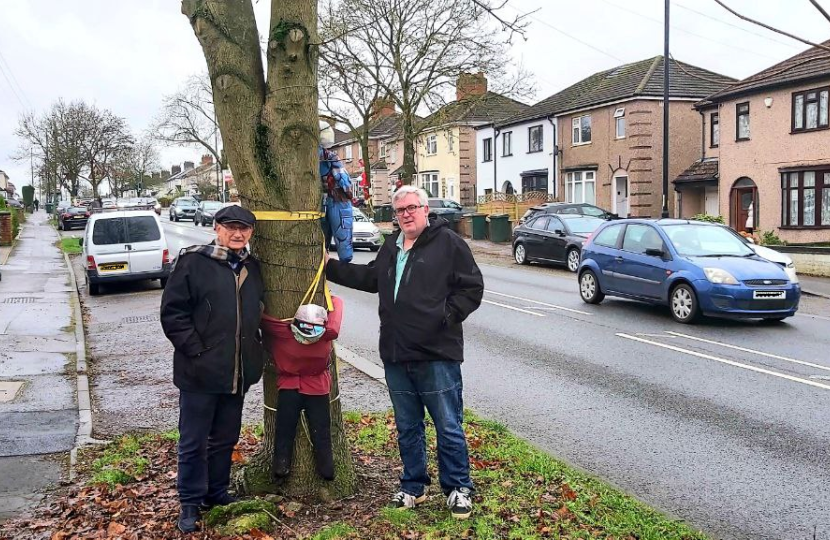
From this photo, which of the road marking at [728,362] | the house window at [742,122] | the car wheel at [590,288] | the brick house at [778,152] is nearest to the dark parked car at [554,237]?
the brick house at [778,152]

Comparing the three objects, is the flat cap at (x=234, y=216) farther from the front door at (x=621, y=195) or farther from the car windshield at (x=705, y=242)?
the front door at (x=621, y=195)

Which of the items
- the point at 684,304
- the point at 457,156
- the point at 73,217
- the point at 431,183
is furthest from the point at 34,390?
the point at 431,183

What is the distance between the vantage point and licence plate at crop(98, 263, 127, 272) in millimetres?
17953

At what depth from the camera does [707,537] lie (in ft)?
14.6

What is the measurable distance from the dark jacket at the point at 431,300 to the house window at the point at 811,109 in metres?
25.7

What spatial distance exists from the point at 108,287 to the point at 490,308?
10.2 metres

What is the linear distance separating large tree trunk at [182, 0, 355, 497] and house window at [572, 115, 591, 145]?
115ft

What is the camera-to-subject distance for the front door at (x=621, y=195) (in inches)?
1424

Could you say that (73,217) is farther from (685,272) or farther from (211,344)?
(211,344)

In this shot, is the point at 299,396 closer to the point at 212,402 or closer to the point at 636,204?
the point at 212,402

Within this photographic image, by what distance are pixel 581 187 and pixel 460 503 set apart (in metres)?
36.3

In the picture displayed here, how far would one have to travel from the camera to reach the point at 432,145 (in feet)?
188

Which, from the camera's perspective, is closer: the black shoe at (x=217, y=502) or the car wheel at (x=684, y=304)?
the black shoe at (x=217, y=502)

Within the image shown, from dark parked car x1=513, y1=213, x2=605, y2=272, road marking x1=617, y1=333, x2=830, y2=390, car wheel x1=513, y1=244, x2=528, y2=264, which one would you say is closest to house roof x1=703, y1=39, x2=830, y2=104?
dark parked car x1=513, y1=213, x2=605, y2=272
